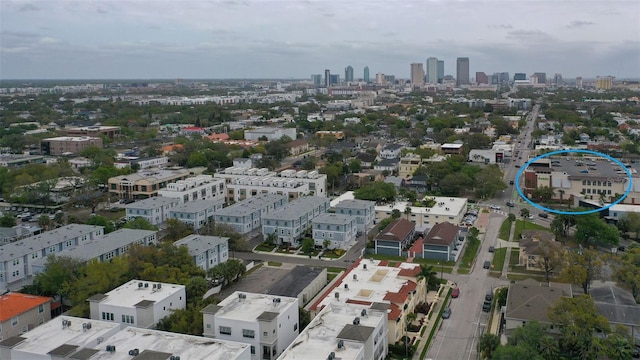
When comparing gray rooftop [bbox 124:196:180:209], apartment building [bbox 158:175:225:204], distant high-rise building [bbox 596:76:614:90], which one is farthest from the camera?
distant high-rise building [bbox 596:76:614:90]

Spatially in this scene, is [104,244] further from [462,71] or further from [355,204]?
A: [462,71]

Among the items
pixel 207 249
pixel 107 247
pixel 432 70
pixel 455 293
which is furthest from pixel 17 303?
pixel 432 70

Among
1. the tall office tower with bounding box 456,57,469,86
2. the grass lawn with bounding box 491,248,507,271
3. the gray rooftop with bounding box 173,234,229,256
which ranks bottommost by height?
the grass lawn with bounding box 491,248,507,271

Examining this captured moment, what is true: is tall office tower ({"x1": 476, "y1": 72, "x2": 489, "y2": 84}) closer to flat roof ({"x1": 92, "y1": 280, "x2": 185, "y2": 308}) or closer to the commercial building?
the commercial building

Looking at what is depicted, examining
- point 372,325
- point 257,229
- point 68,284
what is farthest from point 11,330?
point 257,229

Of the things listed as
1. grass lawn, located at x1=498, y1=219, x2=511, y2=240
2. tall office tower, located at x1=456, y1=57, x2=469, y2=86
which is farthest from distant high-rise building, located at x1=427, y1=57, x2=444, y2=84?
grass lawn, located at x1=498, y1=219, x2=511, y2=240

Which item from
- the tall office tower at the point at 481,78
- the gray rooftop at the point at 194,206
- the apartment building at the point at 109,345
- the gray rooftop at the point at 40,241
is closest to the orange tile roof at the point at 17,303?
the apartment building at the point at 109,345

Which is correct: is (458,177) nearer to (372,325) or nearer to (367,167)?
(367,167)
